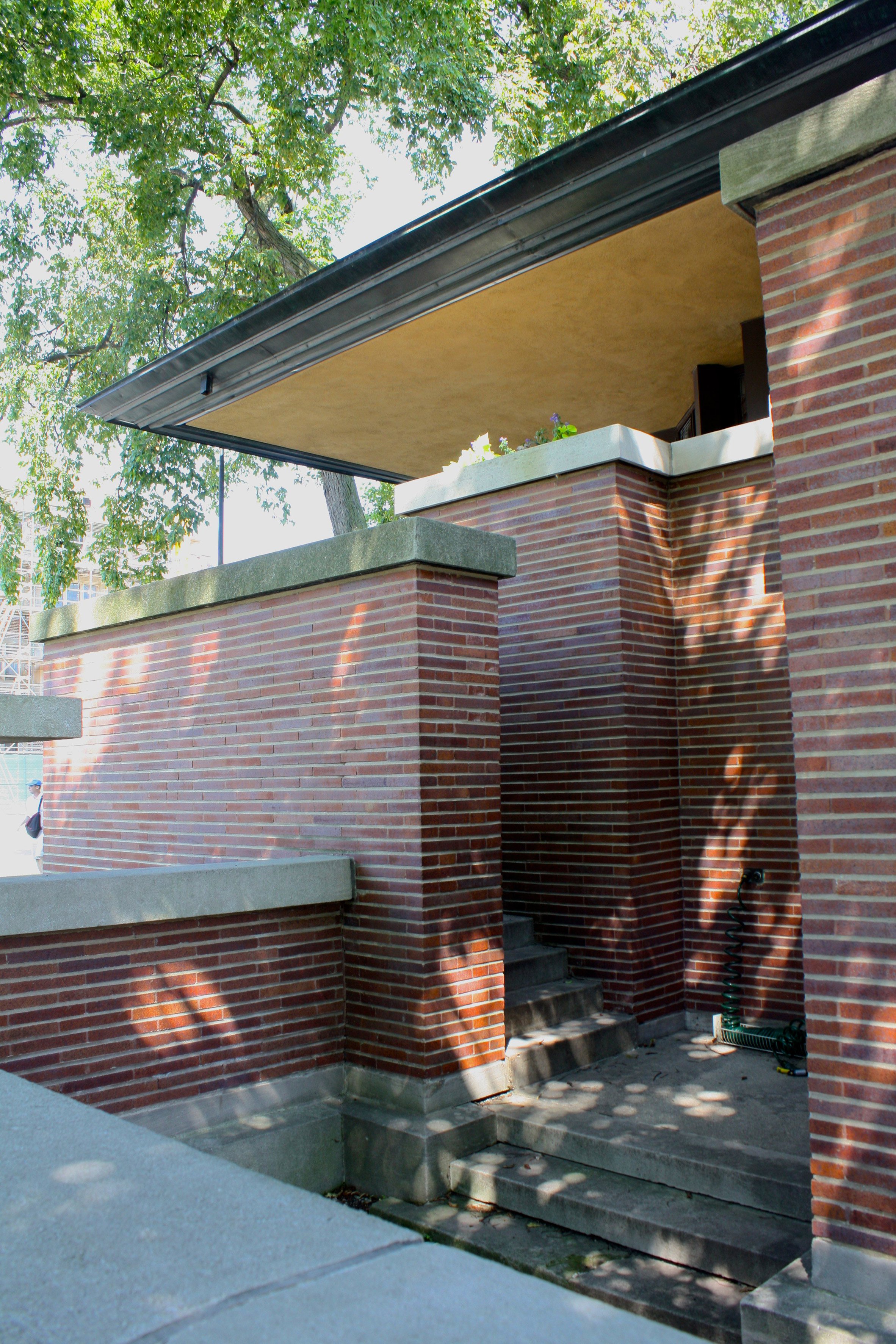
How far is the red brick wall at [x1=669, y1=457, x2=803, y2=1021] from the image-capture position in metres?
6.41

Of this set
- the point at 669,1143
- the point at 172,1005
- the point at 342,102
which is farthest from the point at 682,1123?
the point at 342,102

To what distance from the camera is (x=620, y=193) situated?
5.85 meters

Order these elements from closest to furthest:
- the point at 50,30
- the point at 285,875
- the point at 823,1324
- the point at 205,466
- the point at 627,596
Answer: the point at 823,1324, the point at 285,875, the point at 627,596, the point at 50,30, the point at 205,466

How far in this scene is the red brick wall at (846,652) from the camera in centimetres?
319

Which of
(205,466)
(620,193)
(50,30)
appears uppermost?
(50,30)

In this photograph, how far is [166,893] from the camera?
473cm

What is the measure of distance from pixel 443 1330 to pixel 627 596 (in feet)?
18.7

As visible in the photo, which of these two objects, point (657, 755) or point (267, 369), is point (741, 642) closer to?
point (657, 755)

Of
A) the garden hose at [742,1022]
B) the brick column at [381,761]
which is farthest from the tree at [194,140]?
the garden hose at [742,1022]

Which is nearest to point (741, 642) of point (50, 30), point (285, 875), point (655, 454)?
point (655, 454)

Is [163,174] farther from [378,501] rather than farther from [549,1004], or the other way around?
[549,1004]

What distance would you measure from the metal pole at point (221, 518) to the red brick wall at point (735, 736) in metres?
4.41

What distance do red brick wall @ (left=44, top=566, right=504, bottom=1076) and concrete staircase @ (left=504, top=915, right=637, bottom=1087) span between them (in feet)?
1.04

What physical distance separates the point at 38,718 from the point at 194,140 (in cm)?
1215
